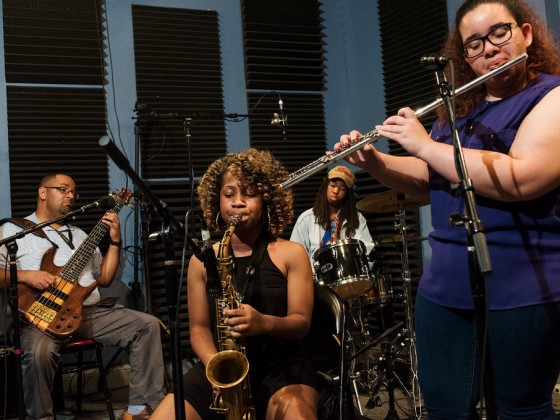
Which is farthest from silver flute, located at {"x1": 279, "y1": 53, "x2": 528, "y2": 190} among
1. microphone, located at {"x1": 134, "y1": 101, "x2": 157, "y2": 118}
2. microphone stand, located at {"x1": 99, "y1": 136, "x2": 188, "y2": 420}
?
microphone, located at {"x1": 134, "y1": 101, "x2": 157, "y2": 118}

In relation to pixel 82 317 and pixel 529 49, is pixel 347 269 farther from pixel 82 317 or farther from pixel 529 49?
pixel 529 49

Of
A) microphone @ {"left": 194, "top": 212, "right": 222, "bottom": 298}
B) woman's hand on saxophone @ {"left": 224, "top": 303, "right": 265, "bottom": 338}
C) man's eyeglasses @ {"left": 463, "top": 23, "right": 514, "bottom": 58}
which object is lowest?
woman's hand on saxophone @ {"left": 224, "top": 303, "right": 265, "bottom": 338}

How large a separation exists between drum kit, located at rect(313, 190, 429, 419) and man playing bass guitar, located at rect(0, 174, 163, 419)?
1.52 metres

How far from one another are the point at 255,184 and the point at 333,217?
10.2 feet

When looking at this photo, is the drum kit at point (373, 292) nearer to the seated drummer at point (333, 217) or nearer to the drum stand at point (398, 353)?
the drum stand at point (398, 353)

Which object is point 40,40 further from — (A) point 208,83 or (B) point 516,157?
(B) point 516,157

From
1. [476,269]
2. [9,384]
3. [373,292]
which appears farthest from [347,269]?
[476,269]

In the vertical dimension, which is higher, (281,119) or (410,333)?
(281,119)

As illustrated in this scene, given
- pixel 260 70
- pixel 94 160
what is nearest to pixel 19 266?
pixel 94 160

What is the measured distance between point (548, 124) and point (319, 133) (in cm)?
552

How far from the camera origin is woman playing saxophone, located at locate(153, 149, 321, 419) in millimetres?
2383

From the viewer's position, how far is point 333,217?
5.87 meters

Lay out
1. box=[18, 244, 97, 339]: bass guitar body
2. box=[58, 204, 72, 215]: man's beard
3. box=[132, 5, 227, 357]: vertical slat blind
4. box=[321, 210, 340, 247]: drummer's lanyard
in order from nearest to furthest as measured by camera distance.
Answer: box=[18, 244, 97, 339]: bass guitar body
box=[58, 204, 72, 215]: man's beard
box=[321, 210, 340, 247]: drummer's lanyard
box=[132, 5, 227, 357]: vertical slat blind

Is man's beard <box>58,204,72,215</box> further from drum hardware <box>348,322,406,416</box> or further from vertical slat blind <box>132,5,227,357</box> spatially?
drum hardware <box>348,322,406,416</box>
